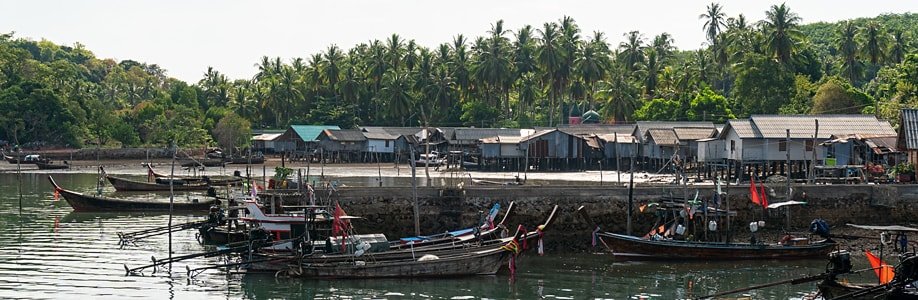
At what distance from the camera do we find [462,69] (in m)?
116

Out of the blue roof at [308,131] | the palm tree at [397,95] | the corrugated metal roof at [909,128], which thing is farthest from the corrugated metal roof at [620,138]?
the corrugated metal roof at [909,128]

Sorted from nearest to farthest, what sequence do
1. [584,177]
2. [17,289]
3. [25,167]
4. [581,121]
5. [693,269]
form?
[17,289] < [693,269] < [584,177] < [25,167] < [581,121]

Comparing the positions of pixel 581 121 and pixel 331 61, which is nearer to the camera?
pixel 581 121

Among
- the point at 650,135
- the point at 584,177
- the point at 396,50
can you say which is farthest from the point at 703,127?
the point at 396,50

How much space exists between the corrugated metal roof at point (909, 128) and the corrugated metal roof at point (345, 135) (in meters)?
63.5

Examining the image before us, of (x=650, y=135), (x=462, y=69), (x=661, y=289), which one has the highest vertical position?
(x=462, y=69)

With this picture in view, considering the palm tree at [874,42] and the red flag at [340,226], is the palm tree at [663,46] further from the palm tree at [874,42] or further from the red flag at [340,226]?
the red flag at [340,226]

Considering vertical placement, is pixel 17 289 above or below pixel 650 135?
below

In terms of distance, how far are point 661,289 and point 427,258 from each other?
7122 mm

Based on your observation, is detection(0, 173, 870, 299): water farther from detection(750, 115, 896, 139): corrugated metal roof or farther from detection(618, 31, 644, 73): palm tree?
detection(618, 31, 644, 73): palm tree

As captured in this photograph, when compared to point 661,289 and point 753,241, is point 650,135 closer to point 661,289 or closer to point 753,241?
point 753,241

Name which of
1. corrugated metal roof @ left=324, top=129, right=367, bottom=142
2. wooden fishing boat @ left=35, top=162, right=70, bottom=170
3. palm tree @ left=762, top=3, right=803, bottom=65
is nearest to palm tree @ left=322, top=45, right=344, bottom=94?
corrugated metal roof @ left=324, top=129, right=367, bottom=142

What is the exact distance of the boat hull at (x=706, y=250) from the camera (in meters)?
38.7

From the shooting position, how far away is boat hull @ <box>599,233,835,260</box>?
38688 mm
